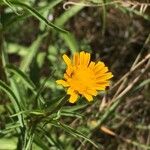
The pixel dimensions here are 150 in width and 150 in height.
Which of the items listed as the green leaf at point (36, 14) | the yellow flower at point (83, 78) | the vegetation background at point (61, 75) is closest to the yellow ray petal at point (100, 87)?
the yellow flower at point (83, 78)

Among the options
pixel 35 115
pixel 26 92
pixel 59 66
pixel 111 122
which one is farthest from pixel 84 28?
pixel 35 115

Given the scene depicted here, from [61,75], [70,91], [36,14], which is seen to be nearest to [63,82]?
[70,91]

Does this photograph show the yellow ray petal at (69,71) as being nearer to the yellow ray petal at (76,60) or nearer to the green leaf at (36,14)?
the yellow ray petal at (76,60)

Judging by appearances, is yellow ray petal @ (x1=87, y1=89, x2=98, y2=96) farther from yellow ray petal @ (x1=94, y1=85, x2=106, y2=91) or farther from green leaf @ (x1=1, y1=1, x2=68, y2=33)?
green leaf @ (x1=1, y1=1, x2=68, y2=33)

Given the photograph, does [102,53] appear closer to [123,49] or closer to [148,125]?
[123,49]

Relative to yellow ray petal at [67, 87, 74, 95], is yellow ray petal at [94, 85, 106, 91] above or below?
below

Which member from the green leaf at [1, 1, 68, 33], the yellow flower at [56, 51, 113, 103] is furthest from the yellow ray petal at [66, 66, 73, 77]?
the green leaf at [1, 1, 68, 33]

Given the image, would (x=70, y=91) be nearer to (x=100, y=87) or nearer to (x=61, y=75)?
(x=100, y=87)
